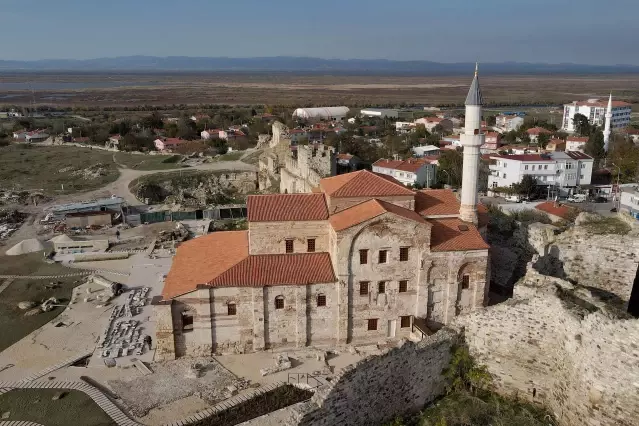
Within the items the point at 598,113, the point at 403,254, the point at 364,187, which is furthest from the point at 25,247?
the point at 598,113

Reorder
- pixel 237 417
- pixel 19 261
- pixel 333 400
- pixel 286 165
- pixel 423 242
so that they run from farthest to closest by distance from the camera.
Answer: pixel 286 165 → pixel 19 261 → pixel 423 242 → pixel 237 417 → pixel 333 400

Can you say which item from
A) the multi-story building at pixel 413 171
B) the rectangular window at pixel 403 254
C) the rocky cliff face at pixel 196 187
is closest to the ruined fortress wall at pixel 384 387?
the rectangular window at pixel 403 254

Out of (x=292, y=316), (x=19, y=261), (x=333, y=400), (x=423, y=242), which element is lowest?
(x=19, y=261)

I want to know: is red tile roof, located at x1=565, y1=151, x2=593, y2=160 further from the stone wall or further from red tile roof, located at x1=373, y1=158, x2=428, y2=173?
the stone wall

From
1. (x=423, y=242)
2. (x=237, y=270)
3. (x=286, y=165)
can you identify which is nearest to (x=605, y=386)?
(x=423, y=242)

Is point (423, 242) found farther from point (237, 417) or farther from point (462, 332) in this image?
point (237, 417)

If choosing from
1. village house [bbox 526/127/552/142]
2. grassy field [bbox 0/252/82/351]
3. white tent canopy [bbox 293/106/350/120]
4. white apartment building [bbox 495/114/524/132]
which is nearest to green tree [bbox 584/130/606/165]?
village house [bbox 526/127/552/142]
